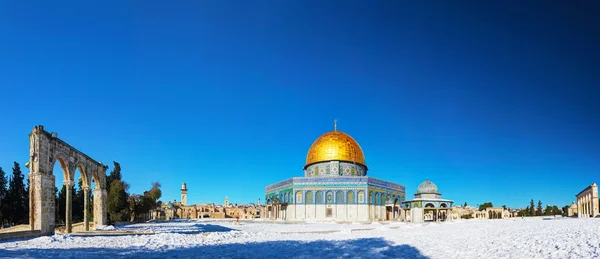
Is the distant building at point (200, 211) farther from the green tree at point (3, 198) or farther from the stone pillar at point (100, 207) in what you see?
the stone pillar at point (100, 207)

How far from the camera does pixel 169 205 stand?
7419 cm

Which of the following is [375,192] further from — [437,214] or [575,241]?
[575,241]

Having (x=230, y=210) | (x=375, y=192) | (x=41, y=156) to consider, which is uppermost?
(x=41, y=156)

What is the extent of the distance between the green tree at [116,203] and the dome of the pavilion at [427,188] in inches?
1270

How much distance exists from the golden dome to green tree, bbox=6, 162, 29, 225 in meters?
27.1

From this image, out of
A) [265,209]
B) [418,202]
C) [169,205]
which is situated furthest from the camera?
[169,205]

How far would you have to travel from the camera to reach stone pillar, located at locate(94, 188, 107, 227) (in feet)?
87.4

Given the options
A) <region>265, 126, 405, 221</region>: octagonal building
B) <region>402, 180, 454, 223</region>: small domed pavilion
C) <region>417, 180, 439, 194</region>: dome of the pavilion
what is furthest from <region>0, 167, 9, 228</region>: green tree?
<region>417, 180, 439, 194</region>: dome of the pavilion

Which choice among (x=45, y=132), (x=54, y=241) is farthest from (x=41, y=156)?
(x=54, y=241)

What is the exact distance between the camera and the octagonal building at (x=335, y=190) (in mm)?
41938

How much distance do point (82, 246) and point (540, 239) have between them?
14.2 m

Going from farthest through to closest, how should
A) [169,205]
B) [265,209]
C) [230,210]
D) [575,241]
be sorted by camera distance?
[230,210] < [169,205] < [265,209] < [575,241]

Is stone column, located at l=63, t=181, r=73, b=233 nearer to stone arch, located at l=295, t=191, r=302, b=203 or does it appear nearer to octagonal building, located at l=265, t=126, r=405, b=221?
octagonal building, located at l=265, t=126, r=405, b=221

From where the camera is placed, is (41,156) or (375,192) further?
(375,192)
